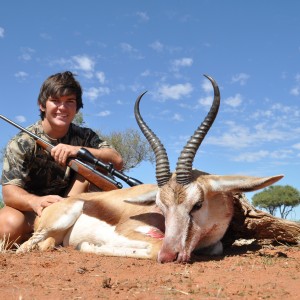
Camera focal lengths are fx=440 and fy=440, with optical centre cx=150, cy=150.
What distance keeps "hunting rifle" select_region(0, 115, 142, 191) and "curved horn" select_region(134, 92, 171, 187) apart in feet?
3.75

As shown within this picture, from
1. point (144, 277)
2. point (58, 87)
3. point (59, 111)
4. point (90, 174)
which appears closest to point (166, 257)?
point (144, 277)

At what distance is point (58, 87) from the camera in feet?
21.1

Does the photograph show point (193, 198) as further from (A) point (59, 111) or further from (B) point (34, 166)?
(B) point (34, 166)

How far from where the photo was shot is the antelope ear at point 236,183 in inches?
173

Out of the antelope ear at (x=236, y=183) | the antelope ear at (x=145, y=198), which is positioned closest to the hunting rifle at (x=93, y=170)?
the antelope ear at (x=145, y=198)

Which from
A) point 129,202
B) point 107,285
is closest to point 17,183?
point 129,202

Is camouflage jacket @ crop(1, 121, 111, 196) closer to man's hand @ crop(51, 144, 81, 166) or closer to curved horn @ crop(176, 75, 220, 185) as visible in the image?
man's hand @ crop(51, 144, 81, 166)

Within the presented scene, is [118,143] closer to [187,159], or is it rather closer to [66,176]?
[66,176]

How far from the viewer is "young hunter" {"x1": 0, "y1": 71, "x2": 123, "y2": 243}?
603cm

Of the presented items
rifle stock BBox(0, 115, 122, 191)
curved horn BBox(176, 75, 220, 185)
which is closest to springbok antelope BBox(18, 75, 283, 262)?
curved horn BBox(176, 75, 220, 185)

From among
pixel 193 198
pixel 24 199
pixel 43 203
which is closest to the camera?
pixel 193 198

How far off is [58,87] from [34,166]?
3.97ft

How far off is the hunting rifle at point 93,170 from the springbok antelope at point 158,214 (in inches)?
16.2

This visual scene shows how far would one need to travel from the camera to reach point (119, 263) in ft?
13.5
